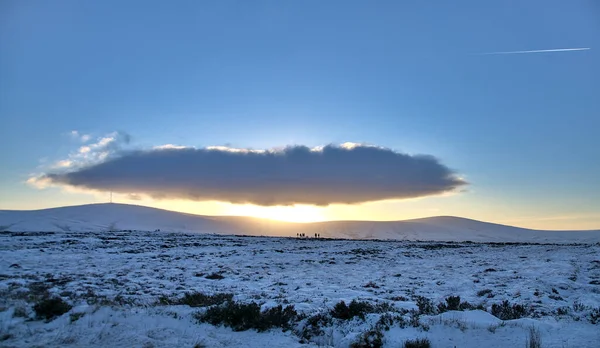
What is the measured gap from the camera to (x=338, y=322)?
8.79 metres

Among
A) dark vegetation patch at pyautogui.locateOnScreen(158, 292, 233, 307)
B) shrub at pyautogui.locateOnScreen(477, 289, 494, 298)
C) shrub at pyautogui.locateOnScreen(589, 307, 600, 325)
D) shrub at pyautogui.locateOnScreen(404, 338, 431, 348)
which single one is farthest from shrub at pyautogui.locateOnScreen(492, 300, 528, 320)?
dark vegetation patch at pyautogui.locateOnScreen(158, 292, 233, 307)

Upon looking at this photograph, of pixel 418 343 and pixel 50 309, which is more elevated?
pixel 50 309

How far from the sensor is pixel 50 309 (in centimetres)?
844

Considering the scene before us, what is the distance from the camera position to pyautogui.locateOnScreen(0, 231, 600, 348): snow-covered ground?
298 inches

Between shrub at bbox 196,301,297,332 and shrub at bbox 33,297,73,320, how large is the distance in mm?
3013

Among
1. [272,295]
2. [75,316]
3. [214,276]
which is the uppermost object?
[75,316]

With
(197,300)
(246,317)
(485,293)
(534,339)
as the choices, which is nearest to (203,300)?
(197,300)

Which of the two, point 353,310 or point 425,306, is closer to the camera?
point 353,310

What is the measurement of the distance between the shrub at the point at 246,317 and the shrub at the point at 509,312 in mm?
5176

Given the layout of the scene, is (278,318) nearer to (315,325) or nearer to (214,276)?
(315,325)

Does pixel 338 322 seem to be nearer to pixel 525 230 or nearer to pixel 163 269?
pixel 163 269

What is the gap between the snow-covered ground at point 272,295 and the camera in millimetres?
7574

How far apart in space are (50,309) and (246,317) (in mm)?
4413

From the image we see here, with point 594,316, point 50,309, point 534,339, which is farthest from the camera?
point 594,316
